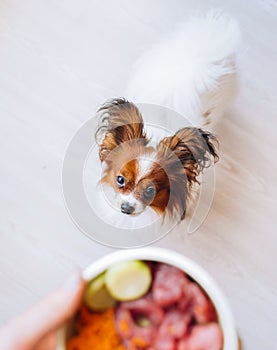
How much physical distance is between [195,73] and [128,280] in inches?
25.8

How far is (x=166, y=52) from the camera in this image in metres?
1.37

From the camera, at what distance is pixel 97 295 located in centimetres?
84

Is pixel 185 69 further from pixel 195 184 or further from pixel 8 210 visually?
pixel 8 210

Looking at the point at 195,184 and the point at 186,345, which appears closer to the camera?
the point at 186,345

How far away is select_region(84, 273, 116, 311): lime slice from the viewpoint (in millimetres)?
838

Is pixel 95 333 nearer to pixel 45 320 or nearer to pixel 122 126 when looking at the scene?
pixel 45 320

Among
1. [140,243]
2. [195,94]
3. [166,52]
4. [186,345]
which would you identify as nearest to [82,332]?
[186,345]

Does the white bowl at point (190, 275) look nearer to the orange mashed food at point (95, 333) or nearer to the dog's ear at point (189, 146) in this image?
the orange mashed food at point (95, 333)

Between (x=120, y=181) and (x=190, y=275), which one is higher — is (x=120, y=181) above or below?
below

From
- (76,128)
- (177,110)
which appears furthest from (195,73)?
(76,128)

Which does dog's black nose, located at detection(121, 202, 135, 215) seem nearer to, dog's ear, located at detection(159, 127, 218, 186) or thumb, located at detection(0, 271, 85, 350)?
dog's ear, located at detection(159, 127, 218, 186)

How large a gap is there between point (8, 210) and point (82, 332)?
77 centimetres

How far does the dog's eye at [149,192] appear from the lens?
1.22 meters

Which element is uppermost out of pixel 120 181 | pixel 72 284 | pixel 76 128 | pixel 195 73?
pixel 195 73
